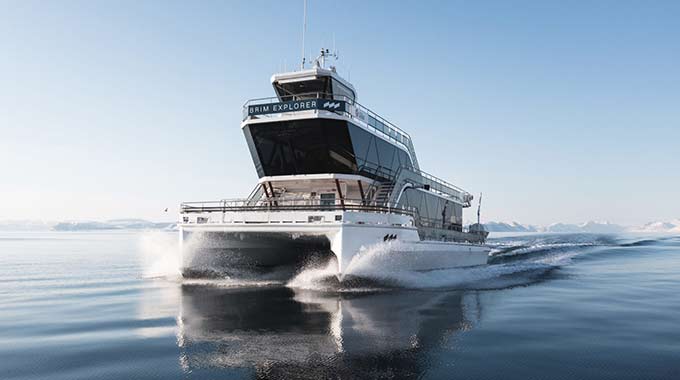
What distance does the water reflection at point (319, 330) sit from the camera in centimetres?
736

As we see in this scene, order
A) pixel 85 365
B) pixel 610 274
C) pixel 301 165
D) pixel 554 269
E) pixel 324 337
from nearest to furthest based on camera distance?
pixel 85 365, pixel 324 337, pixel 301 165, pixel 610 274, pixel 554 269

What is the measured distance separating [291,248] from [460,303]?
891cm

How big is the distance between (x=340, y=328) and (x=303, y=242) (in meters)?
9.52

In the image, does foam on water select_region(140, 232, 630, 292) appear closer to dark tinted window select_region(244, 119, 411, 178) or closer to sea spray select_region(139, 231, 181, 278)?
sea spray select_region(139, 231, 181, 278)

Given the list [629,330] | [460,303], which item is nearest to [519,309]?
[460,303]

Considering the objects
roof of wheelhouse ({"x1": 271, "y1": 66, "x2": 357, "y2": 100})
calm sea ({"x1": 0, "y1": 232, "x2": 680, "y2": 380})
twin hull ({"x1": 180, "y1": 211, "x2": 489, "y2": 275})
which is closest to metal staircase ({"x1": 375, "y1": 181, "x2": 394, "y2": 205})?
twin hull ({"x1": 180, "y1": 211, "x2": 489, "y2": 275})

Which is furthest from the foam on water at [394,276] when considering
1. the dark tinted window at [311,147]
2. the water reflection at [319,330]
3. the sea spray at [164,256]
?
the sea spray at [164,256]

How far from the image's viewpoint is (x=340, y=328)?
33.4ft

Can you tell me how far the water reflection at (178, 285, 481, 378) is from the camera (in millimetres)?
7359

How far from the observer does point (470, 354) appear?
810 cm

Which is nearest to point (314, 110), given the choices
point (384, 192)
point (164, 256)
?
point (384, 192)

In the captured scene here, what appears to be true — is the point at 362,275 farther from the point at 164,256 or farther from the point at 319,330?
the point at 164,256

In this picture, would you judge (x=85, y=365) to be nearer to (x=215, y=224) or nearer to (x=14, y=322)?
(x=14, y=322)

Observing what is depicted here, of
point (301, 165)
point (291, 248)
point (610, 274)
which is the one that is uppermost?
point (301, 165)
